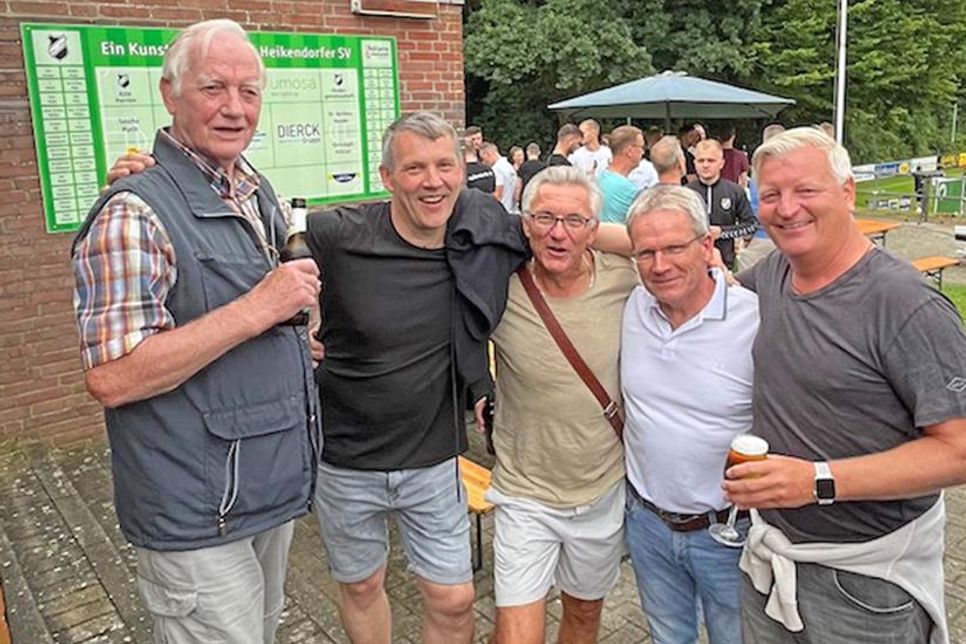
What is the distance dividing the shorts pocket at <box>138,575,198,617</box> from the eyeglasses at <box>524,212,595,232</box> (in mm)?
1399

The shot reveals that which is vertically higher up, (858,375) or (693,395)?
(858,375)

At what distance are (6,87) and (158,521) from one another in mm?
4023

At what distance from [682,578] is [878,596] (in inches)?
26.6

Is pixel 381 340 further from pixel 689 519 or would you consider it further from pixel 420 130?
pixel 689 519

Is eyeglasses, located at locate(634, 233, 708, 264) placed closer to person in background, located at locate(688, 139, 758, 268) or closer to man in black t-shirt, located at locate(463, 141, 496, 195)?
person in background, located at locate(688, 139, 758, 268)

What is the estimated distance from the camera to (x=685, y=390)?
2.28 metres

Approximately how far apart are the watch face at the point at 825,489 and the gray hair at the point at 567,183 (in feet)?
3.45

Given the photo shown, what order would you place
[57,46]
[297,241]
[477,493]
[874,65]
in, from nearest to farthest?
[297,241] → [477,493] → [57,46] → [874,65]

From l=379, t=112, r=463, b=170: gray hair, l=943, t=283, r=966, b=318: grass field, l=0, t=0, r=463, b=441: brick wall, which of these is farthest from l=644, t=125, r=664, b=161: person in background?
l=379, t=112, r=463, b=170: gray hair

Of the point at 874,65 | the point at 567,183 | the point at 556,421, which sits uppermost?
the point at 874,65

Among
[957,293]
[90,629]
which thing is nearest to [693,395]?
[90,629]

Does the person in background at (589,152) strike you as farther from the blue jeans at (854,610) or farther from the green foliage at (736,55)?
the green foliage at (736,55)

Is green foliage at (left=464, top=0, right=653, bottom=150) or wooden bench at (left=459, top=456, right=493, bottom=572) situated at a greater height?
green foliage at (left=464, top=0, right=653, bottom=150)

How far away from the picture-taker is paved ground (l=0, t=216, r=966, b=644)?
10.8 ft
